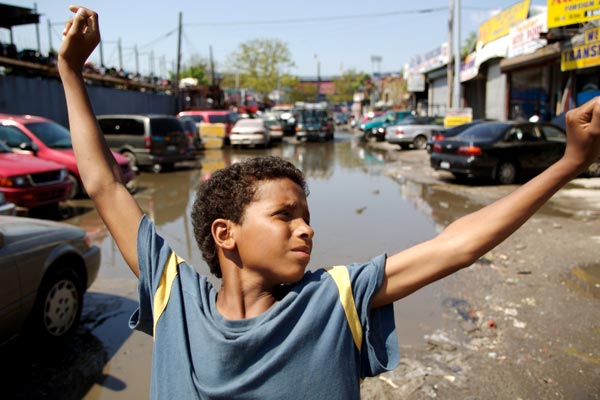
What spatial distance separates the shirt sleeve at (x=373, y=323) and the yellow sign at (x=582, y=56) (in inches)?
616

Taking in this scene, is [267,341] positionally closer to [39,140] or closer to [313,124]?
[39,140]

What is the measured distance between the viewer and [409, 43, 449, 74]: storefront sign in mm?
34250

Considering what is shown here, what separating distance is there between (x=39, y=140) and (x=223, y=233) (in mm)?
11300

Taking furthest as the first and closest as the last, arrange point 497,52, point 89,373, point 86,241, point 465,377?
1. point 497,52
2. point 86,241
3. point 89,373
4. point 465,377

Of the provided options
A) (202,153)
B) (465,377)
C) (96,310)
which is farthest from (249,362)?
(202,153)

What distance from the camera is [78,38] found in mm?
1620

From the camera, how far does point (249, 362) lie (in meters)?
1.37

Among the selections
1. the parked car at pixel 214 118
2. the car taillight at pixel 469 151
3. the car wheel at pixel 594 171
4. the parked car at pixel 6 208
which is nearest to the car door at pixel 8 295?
the parked car at pixel 6 208

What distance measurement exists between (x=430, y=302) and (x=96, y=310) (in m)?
3.32

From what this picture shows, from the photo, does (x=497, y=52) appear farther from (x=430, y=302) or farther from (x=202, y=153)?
(x=430, y=302)

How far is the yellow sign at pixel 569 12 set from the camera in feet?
44.5

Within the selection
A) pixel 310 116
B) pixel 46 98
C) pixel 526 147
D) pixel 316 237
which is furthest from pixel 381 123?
pixel 316 237

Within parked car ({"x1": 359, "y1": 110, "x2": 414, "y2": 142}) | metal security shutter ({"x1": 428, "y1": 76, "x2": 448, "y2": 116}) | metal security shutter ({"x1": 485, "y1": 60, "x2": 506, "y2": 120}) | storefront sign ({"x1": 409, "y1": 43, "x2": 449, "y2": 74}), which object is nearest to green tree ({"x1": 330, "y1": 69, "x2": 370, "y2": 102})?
storefront sign ({"x1": 409, "y1": 43, "x2": 449, "y2": 74})

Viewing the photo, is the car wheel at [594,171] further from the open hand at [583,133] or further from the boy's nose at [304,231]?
the boy's nose at [304,231]
